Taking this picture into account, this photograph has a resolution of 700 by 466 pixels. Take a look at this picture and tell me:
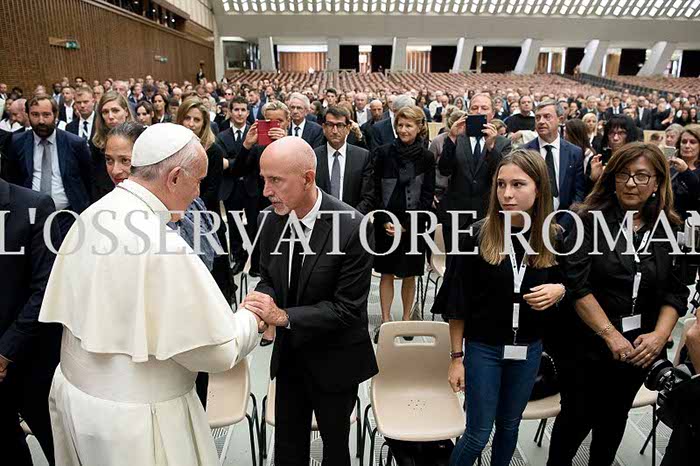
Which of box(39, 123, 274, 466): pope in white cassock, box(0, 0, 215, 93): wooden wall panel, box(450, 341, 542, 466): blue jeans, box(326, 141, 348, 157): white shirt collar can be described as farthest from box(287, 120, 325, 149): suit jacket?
box(0, 0, 215, 93): wooden wall panel

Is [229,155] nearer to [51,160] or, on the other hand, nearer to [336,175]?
[336,175]

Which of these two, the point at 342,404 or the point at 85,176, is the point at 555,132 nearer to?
the point at 342,404

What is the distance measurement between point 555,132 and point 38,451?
4.49 metres

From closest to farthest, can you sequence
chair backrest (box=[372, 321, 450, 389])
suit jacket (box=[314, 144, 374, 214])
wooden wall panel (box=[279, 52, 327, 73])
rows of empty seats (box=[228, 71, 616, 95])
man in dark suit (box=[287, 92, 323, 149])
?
chair backrest (box=[372, 321, 450, 389]), suit jacket (box=[314, 144, 374, 214]), man in dark suit (box=[287, 92, 323, 149]), rows of empty seats (box=[228, 71, 616, 95]), wooden wall panel (box=[279, 52, 327, 73])

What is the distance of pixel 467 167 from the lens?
4.62 metres

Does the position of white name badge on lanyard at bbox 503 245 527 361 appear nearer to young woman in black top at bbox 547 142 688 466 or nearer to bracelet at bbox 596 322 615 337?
young woman in black top at bbox 547 142 688 466

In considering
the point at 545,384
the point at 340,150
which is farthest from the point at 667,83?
the point at 545,384

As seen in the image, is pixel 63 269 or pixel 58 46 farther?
pixel 58 46

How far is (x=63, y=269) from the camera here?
1757 mm

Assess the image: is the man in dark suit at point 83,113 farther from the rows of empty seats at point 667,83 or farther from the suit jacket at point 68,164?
the rows of empty seats at point 667,83

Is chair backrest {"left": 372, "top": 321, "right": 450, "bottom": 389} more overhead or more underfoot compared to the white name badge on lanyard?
more underfoot

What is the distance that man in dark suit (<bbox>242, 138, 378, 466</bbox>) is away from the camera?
80.2 inches

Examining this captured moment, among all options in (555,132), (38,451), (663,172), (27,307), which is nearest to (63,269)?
(27,307)

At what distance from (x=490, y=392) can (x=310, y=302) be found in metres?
0.96
